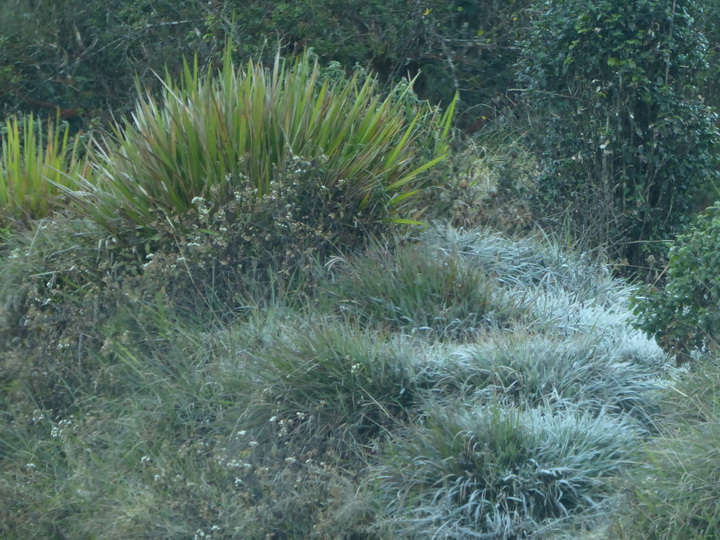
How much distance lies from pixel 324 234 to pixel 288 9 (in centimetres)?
508

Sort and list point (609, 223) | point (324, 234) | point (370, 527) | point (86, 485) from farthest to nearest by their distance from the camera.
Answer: point (609, 223)
point (324, 234)
point (86, 485)
point (370, 527)

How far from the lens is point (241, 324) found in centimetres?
554

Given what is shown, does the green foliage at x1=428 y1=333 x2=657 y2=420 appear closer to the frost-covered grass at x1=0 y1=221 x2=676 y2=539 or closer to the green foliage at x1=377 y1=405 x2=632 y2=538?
the frost-covered grass at x1=0 y1=221 x2=676 y2=539

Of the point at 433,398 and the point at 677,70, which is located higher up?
the point at 677,70

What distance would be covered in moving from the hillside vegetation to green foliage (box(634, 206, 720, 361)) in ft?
0.05

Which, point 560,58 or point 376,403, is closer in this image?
point 376,403

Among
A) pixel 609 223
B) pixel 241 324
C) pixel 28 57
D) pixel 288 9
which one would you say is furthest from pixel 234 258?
pixel 28 57

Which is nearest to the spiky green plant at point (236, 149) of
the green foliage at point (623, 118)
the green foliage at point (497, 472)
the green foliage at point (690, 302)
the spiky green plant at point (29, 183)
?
the spiky green plant at point (29, 183)

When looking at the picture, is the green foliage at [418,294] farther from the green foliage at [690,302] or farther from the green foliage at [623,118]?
the green foliage at [623,118]

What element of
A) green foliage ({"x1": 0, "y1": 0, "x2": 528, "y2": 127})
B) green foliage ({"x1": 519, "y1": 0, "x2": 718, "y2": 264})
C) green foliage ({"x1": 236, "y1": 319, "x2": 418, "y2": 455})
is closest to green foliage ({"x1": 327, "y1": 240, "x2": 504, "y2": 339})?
green foliage ({"x1": 236, "y1": 319, "x2": 418, "y2": 455})

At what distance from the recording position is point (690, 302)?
4812mm

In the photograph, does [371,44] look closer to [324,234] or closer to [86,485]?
[324,234]

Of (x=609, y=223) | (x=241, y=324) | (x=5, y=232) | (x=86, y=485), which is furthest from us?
(x=609, y=223)

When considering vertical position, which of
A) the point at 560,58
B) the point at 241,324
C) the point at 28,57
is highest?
the point at 560,58
